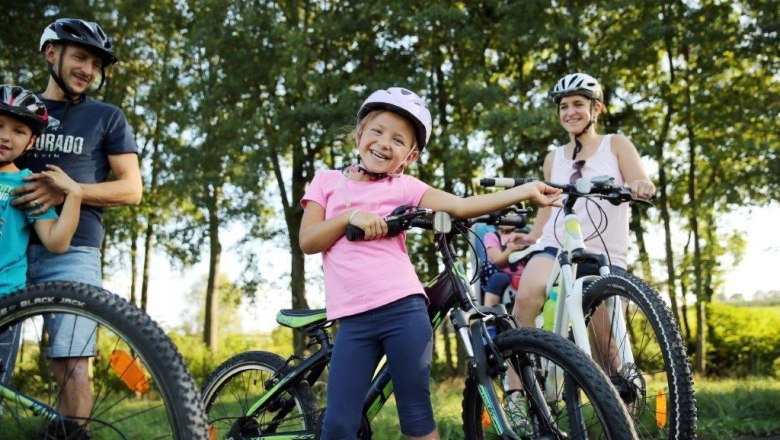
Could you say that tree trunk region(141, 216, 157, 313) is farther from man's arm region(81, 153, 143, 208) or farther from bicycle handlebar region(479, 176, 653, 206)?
bicycle handlebar region(479, 176, 653, 206)

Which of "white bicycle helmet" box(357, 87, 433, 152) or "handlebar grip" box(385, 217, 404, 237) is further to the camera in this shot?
"white bicycle helmet" box(357, 87, 433, 152)

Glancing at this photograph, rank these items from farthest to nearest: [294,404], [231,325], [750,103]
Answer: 1. [231,325]
2. [750,103]
3. [294,404]

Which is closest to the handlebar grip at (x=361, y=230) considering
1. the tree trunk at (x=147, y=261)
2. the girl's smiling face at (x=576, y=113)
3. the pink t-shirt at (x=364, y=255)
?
the pink t-shirt at (x=364, y=255)

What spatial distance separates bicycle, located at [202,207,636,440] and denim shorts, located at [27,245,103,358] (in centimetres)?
88

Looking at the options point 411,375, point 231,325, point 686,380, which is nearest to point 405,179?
point 411,375

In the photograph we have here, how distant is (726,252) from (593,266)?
→ 1670 cm

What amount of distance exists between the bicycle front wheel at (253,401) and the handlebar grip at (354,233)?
1116 millimetres

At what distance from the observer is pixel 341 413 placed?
2.87m

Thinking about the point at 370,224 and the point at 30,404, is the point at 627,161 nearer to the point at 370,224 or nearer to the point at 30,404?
the point at 370,224

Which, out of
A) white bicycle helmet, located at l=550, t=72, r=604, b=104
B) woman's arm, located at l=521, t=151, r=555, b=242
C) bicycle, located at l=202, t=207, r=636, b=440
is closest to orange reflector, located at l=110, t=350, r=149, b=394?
bicycle, located at l=202, t=207, r=636, b=440

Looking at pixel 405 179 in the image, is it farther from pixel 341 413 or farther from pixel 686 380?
pixel 686 380

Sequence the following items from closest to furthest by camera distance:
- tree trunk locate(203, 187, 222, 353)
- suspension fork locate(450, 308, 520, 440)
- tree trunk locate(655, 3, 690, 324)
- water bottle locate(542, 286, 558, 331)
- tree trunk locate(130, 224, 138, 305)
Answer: suspension fork locate(450, 308, 520, 440)
water bottle locate(542, 286, 558, 331)
tree trunk locate(655, 3, 690, 324)
tree trunk locate(203, 187, 222, 353)
tree trunk locate(130, 224, 138, 305)

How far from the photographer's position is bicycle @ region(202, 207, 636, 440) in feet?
8.28

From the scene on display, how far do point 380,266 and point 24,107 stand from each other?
62.6 inches
